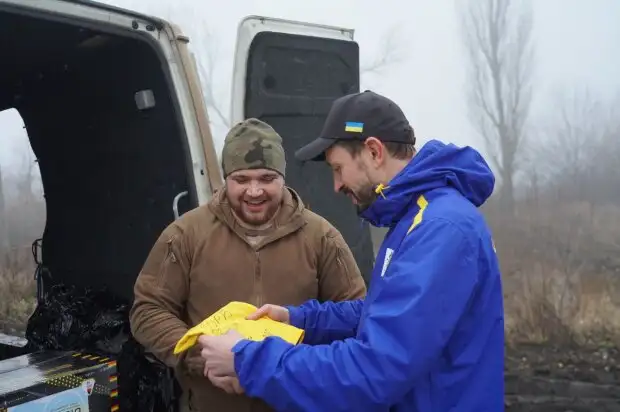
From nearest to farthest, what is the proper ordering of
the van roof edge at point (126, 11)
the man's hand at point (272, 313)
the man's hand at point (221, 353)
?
the man's hand at point (221, 353) < the man's hand at point (272, 313) < the van roof edge at point (126, 11)

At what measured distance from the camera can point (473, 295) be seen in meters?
1.41

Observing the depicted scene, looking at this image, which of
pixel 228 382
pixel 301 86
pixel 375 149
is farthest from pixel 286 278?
pixel 301 86

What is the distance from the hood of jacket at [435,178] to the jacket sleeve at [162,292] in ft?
3.13

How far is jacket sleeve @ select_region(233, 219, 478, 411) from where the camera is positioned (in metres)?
1.31

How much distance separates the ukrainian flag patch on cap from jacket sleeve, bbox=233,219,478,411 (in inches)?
13.7

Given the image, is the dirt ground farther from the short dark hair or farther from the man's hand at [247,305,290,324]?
the short dark hair

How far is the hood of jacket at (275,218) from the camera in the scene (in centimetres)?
228

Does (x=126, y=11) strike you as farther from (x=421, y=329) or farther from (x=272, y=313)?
(x=421, y=329)

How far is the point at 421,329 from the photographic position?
4.27 feet

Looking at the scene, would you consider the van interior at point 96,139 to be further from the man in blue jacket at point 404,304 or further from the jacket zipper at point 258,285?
the man in blue jacket at point 404,304

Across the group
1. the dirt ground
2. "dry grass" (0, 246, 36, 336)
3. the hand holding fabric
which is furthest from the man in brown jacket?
"dry grass" (0, 246, 36, 336)

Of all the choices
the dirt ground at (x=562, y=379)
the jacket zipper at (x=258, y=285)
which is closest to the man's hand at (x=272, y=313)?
the jacket zipper at (x=258, y=285)

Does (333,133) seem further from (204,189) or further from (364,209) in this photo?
(204,189)

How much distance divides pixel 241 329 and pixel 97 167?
2029mm
